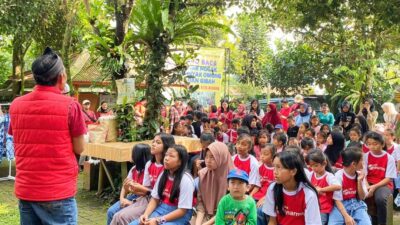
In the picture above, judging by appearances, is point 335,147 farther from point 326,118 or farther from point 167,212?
point 326,118

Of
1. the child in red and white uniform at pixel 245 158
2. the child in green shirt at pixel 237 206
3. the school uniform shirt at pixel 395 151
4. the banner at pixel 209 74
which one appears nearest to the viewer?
the child in green shirt at pixel 237 206

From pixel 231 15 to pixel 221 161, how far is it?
20.5ft

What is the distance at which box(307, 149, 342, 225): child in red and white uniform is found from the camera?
154 inches

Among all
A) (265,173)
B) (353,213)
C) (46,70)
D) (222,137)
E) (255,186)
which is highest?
(46,70)

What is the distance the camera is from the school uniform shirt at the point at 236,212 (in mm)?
3342

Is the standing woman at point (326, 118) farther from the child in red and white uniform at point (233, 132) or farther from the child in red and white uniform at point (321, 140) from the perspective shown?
the child in red and white uniform at point (321, 140)

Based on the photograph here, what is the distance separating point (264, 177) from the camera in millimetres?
4641

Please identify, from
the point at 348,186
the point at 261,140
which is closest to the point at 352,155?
the point at 348,186

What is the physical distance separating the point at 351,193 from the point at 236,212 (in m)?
1.38

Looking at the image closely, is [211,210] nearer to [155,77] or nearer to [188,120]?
[155,77]

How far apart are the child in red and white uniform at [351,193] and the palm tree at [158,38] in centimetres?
288

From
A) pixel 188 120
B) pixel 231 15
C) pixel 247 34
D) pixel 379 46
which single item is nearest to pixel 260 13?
pixel 231 15

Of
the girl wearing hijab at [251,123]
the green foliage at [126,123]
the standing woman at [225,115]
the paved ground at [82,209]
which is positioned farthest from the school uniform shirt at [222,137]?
the paved ground at [82,209]

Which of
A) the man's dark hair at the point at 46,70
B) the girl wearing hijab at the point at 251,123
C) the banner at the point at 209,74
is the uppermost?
the banner at the point at 209,74
